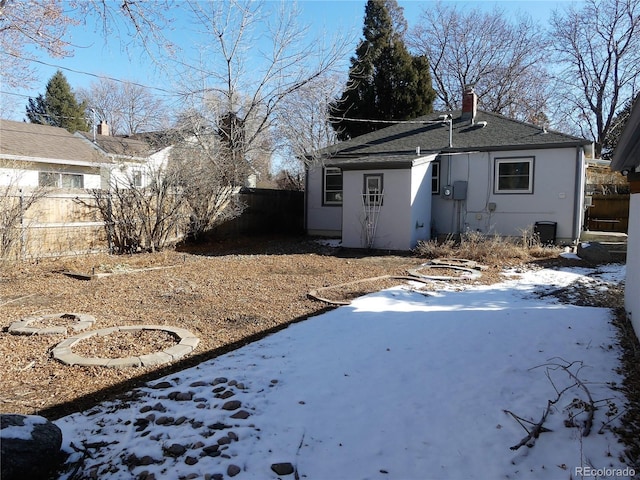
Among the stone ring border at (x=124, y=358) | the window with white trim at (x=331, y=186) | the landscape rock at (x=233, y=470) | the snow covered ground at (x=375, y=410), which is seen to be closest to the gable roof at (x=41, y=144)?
the window with white trim at (x=331, y=186)

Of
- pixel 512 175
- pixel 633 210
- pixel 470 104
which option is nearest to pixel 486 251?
pixel 512 175

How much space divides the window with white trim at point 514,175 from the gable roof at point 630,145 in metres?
8.13

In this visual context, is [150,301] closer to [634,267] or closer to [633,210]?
[634,267]

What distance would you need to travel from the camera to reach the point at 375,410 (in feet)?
9.82

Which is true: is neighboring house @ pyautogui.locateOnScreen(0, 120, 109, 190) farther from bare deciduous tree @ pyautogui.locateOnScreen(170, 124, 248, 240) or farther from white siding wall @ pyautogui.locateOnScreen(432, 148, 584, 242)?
white siding wall @ pyautogui.locateOnScreen(432, 148, 584, 242)

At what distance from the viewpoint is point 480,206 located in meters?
13.0

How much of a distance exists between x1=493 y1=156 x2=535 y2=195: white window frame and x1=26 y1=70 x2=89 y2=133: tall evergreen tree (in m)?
28.0

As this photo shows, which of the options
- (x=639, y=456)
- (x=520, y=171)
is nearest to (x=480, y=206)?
(x=520, y=171)

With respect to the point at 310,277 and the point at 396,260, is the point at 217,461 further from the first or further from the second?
the point at 396,260

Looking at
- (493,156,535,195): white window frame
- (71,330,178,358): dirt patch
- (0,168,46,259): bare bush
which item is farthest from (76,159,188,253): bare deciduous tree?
(493,156,535,195): white window frame

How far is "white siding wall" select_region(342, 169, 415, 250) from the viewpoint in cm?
1146

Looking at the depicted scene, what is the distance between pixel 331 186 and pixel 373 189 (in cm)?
372

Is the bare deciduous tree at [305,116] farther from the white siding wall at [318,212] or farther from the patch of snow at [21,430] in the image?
the patch of snow at [21,430]

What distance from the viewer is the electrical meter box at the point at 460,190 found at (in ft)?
42.5
